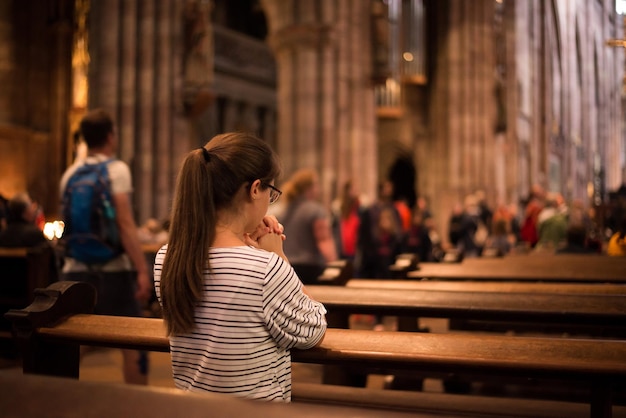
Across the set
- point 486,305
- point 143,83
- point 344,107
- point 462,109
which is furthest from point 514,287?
point 462,109

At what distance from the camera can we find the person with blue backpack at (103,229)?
410cm

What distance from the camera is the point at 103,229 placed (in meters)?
4.12

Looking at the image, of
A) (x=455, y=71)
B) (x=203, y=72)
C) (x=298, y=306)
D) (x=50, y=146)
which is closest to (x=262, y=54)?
(x=455, y=71)

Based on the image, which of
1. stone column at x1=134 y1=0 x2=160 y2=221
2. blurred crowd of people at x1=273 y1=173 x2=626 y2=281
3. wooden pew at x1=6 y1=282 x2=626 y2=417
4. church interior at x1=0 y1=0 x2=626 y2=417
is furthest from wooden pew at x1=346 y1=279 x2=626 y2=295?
stone column at x1=134 y1=0 x2=160 y2=221

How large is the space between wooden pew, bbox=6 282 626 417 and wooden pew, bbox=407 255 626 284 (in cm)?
292

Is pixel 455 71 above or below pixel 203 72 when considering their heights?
above

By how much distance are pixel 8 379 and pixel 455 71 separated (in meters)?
22.5

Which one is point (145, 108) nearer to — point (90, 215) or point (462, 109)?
point (90, 215)

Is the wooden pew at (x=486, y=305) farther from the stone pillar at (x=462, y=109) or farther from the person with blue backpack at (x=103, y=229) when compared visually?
the stone pillar at (x=462, y=109)

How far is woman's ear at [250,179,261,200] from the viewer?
2115 millimetres

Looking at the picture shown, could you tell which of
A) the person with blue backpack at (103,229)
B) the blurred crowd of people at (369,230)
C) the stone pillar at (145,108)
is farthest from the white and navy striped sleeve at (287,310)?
the stone pillar at (145,108)

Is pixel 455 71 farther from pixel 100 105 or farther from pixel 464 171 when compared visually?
pixel 100 105

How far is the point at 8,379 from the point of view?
3.73 ft

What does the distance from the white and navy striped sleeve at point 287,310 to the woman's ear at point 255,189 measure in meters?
0.20
